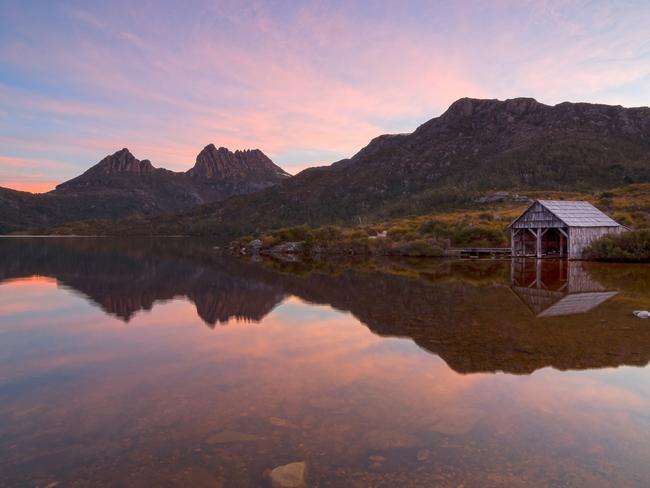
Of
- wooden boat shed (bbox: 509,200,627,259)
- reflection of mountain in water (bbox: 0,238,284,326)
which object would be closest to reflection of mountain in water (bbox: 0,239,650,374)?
reflection of mountain in water (bbox: 0,238,284,326)

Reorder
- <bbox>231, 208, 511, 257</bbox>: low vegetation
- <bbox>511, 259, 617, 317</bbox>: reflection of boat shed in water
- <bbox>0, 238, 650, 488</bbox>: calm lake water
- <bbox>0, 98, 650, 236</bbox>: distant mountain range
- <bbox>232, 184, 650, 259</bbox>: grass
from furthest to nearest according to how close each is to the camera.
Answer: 1. <bbox>0, 98, 650, 236</bbox>: distant mountain range
2. <bbox>231, 208, 511, 257</bbox>: low vegetation
3. <bbox>232, 184, 650, 259</bbox>: grass
4. <bbox>511, 259, 617, 317</bbox>: reflection of boat shed in water
5. <bbox>0, 238, 650, 488</bbox>: calm lake water

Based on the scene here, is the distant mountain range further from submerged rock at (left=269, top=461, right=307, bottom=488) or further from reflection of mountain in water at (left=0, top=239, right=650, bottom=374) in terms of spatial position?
submerged rock at (left=269, top=461, right=307, bottom=488)

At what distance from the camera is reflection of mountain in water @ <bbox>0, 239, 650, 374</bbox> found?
12945 mm

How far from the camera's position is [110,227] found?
630 feet

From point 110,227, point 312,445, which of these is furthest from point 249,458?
point 110,227

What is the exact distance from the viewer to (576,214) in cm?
4531

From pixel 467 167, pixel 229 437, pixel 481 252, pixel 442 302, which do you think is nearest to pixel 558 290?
pixel 442 302

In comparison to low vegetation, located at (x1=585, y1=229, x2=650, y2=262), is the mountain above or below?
above

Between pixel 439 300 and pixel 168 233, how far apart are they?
17561 cm

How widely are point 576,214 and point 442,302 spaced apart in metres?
29.8

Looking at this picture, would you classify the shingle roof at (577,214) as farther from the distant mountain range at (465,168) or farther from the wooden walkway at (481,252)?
the distant mountain range at (465,168)

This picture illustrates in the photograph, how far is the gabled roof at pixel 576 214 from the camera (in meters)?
44.0

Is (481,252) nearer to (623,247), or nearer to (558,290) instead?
(623,247)

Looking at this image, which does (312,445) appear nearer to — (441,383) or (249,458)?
(249,458)
